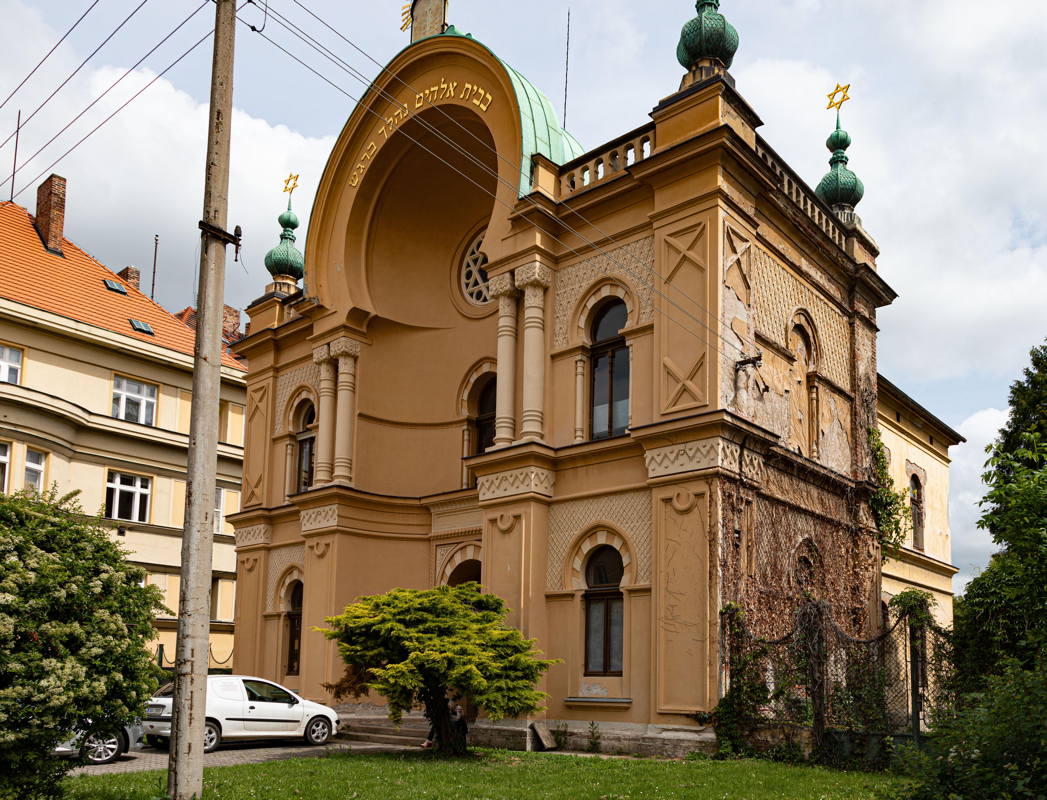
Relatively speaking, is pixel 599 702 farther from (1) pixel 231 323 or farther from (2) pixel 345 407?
(1) pixel 231 323

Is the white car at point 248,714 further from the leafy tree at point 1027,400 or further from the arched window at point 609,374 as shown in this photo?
the leafy tree at point 1027,400

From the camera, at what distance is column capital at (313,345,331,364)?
24406 millimetres

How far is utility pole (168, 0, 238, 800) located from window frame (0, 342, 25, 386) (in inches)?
874

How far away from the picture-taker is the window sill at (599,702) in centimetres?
1716

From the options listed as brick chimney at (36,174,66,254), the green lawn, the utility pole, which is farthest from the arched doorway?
brick chimney at (36,174,66,254)

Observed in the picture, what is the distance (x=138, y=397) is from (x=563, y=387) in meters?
20.9

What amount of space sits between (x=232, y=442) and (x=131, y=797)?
92.7 feet

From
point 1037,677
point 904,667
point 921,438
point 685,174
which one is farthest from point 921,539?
point 1037,677

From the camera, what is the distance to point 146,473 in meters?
34.8

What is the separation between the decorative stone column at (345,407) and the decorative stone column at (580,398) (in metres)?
6.54

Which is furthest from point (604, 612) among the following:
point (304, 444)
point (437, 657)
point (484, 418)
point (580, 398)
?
point (304, 444)

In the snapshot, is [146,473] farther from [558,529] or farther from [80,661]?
[80,661]

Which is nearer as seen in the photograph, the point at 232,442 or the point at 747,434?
the point at 747,434

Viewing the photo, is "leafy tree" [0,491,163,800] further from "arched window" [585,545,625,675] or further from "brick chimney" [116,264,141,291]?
"brick chimney" [116,264,141,291]
